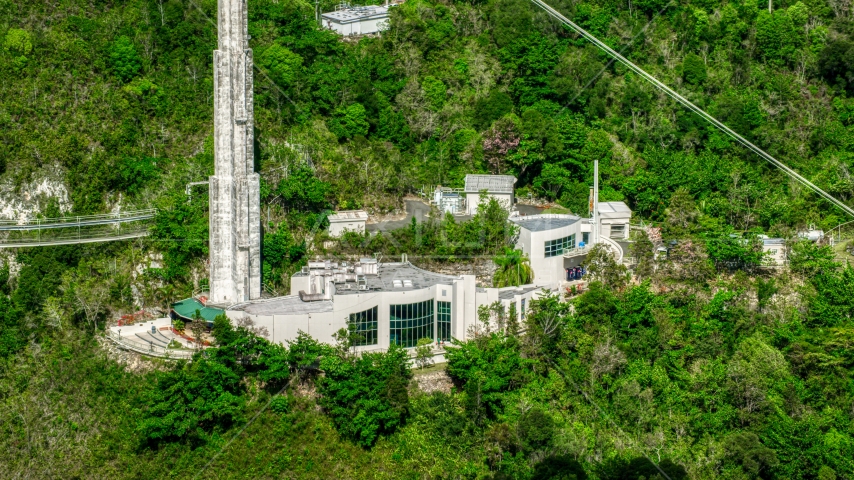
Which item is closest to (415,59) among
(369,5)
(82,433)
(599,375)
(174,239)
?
Answer: (369,5)

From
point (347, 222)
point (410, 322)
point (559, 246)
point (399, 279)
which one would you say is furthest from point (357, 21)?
point (410, 322)

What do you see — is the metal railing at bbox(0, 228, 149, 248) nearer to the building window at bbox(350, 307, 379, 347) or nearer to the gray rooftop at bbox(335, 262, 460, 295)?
the gray rooftop at bbox(335, 262, 460, 295)

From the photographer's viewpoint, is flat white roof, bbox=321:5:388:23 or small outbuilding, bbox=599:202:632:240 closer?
small outbuilding, bbox=599:202:632:240

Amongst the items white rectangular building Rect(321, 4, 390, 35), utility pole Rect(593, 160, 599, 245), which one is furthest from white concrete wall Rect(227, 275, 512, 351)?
white rectangular building Rect(321, 4, 390, 35)

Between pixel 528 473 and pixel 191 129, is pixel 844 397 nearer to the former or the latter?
pixel 528 473

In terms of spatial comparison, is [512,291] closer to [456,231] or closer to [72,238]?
[456,231]

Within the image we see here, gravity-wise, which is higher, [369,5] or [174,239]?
[369,5]

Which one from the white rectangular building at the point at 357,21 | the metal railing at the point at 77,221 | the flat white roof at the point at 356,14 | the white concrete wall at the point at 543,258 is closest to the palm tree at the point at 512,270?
the white concrete wall at the point at 543,258

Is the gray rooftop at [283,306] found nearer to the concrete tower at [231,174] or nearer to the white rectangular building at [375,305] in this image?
the white rectangular building at [375,305]
